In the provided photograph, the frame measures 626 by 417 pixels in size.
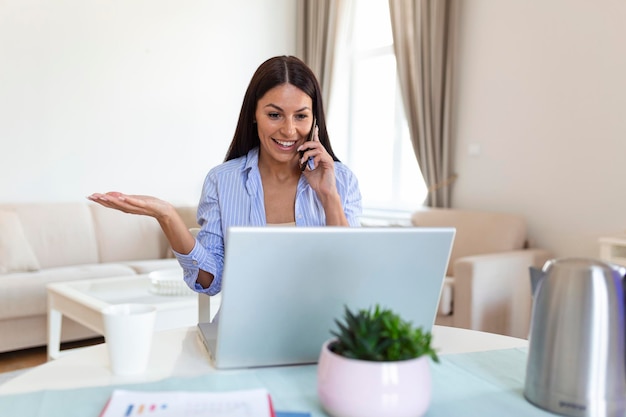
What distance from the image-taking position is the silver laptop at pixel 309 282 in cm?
85

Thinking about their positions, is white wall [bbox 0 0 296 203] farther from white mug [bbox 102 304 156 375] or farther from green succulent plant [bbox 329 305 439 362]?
green succulent plant [bbox 329 305 439 362]

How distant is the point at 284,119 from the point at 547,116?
2.46 meters

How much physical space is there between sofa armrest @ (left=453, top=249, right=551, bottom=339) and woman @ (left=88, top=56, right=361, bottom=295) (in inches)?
61.8

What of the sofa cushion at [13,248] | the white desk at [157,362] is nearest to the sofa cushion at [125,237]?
the sofa cushion at [13,248]

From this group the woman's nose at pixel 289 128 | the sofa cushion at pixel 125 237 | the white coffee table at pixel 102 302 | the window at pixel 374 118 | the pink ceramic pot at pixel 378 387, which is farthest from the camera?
the window at pixel 374 118

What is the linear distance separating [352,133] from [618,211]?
245 centimetres

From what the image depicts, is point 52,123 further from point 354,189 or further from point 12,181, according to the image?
point 354,189

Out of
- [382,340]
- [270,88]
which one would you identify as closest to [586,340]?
[382,340]

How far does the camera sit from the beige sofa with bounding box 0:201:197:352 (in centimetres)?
322

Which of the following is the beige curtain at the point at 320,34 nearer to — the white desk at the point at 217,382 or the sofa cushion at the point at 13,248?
the sofa cushion at the point at 13,248

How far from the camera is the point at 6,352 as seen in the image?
3408mm

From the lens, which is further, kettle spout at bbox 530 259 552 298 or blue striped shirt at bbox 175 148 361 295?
blue striped shirt at bbox 175 148 361 295

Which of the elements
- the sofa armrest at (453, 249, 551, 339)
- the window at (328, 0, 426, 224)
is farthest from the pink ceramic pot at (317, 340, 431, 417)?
the window at (328, 0, 426, 224)

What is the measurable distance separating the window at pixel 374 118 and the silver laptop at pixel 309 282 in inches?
139
